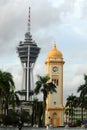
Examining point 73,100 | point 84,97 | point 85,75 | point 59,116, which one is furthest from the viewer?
point 59,116

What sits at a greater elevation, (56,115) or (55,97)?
(55,97)

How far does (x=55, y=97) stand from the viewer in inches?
4958

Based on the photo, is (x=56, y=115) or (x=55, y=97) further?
(x=55, y=97)

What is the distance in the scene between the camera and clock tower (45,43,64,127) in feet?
410

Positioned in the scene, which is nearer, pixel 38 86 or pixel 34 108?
pixel 38 86

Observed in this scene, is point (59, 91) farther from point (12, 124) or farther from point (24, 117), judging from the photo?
point (12, 124)

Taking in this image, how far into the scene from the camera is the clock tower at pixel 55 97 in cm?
12509

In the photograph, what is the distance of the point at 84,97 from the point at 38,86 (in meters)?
15.2

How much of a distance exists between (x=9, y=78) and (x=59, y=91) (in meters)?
55.4

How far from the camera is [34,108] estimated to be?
121250 mm

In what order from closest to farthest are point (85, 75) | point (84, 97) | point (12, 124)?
point (12, 124) → point (85, 75) → point (84, 97)

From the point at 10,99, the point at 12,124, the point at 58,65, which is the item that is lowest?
the point at 12,124

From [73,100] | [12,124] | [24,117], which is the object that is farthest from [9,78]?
[73,100]

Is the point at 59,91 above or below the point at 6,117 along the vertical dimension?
above
